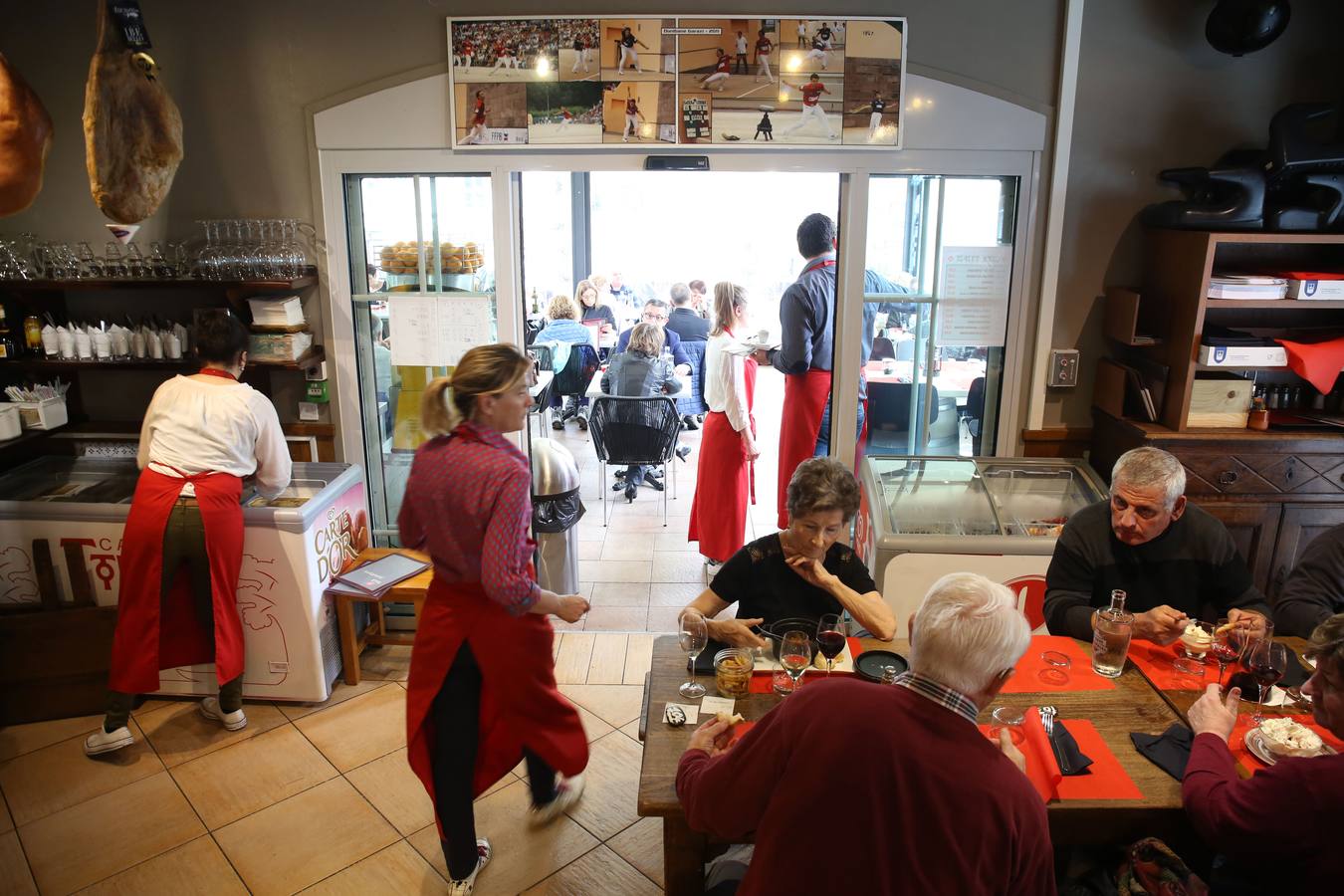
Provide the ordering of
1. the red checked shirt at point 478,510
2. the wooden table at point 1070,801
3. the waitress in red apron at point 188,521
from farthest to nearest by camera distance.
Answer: the waitress in red apron at point 188,521
the red checked shirt at point 478,510
the wooden table at point 1070,801

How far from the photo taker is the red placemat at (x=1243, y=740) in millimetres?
2105

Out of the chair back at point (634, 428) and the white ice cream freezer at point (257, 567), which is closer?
the white ice cream freezer at point (257, 567)

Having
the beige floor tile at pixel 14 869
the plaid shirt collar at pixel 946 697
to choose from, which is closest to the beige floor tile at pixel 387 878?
the beige floor tile at pixel 14 869

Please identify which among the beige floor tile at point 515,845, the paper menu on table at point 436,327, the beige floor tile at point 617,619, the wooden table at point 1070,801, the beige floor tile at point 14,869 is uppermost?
the paper menu on table at point 436,327

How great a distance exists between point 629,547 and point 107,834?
2.99m

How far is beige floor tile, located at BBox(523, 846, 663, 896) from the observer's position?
9.46ft

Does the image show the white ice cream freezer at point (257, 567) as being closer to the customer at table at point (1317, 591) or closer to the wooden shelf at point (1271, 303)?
the customer at table at point (1317, 591)

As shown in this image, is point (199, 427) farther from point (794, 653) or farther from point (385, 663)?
point (794, 653)

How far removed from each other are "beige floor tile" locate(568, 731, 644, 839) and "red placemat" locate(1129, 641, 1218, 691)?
1.57 metres

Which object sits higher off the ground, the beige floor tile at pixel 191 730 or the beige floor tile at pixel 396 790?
the beige floor tile at pixel 191 730

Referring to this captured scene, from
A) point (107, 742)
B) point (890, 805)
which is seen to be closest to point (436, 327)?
point (107, 742)

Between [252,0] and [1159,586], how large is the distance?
4135 millimetres

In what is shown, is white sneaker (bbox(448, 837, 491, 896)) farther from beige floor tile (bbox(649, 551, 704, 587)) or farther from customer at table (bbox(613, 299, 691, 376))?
customer at table (bbox(613, 299, 691, 376))

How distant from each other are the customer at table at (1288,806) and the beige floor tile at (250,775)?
112 inches
